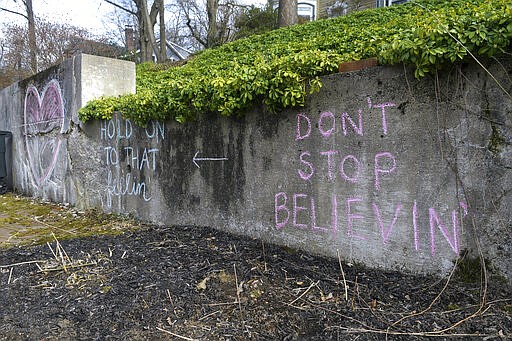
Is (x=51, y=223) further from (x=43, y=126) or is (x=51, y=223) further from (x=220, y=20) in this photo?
(x=220, y=20)

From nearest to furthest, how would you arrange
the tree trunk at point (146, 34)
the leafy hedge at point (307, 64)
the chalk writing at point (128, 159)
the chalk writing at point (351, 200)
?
the leafy hedge at point (307, 64), the chalk writing at point (351, 200), the chalk writing at point (128, 159), the tree trunk at point (146, 34)

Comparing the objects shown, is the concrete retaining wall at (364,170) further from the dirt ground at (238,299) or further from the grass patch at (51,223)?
the grass patch at (51,223)

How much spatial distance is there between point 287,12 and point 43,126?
25.7 feet

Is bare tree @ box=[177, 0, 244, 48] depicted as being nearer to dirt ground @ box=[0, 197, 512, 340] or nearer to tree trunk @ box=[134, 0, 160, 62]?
tree trunk @ box=[134, 0, 160, 62]

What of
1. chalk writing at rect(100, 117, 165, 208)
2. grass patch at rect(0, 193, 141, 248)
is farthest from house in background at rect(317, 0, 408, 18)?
grass patch at rect(0, 193, 141, 248)

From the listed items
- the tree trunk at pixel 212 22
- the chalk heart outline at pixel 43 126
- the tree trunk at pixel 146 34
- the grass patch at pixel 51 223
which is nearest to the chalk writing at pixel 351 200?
the grass patch at pixel 51 223

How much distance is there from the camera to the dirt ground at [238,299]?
7.92ft

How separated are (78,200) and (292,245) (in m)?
4.64

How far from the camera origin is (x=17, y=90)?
881 cm

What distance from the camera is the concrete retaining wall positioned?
8.57 feet

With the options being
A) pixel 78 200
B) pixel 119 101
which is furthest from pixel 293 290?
pixel 78 200

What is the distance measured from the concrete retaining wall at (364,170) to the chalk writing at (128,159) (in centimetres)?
4

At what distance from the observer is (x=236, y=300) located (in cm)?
284

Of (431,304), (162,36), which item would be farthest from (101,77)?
(162,36)
